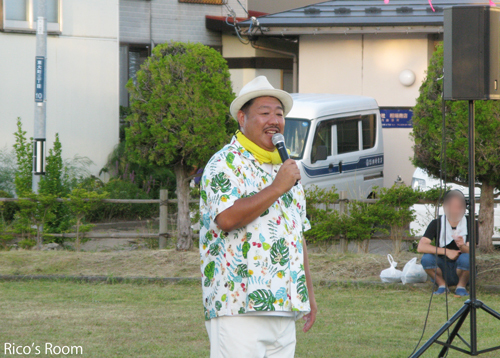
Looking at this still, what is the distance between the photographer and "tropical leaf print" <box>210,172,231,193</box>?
304 centimetres

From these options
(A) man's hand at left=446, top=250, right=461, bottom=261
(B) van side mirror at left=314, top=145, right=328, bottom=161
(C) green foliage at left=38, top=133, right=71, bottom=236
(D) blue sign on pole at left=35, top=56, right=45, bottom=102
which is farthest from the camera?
(B) van side mirror at left=314, top=145, right=328, bottom=161

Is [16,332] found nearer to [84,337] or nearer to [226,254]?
[84,337]

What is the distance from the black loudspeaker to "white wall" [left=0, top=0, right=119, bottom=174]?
36.7 feet

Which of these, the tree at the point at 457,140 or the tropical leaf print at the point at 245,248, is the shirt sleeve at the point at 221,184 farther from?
the tree at the point at 457,140

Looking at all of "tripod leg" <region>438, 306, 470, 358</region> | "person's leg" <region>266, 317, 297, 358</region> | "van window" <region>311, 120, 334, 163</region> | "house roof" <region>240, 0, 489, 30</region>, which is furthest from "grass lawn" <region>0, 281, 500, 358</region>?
"house roof" <region>240, 0, 489, 30</region>

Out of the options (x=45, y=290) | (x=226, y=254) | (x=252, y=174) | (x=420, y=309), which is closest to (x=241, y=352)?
(x=226, y=254)

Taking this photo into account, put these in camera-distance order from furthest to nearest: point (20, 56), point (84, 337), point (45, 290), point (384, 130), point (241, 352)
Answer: point (384, 130), point (20, 56), point (45, 290), point (84, 337), point (241, 352)

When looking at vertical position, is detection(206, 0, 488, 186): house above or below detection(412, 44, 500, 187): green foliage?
above

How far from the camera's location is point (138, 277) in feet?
27.4

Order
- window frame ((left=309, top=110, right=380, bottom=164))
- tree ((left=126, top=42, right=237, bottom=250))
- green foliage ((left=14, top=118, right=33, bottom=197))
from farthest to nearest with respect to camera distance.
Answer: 1. window frame ((left=309, top=110, right=380, bottom=164))
2. green foliage ((left=14, top=118, right=33, bottom=197))
3. tree ((left=126, top=42, right=237, bottom=250))

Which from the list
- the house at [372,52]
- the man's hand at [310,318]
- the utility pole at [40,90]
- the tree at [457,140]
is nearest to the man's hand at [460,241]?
the tree at [457,140]

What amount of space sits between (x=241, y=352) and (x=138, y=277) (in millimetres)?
5454

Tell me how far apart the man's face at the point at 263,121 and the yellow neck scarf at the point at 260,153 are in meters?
0.03

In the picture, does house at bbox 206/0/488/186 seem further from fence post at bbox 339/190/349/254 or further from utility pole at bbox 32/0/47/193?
fence post at bbox 339/190/349/254
